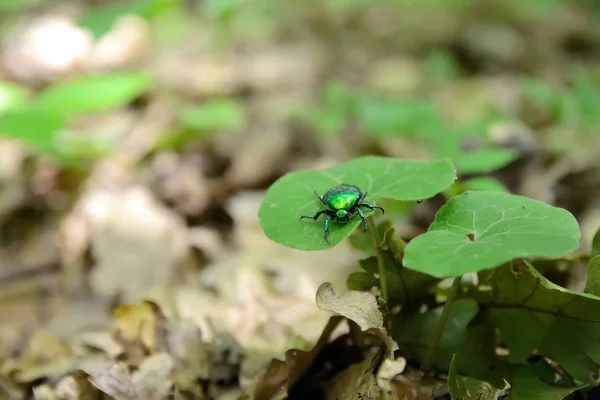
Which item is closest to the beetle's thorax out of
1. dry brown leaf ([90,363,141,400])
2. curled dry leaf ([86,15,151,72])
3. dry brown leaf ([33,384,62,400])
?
dry brown leaf ([90,363,141,400])

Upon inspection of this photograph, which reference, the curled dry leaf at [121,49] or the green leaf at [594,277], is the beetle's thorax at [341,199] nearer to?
the green leaf at [594,277]

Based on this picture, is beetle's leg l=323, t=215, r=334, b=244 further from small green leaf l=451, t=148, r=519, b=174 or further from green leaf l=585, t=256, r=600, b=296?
small green leaf l=451, t=148, r=519, b=174

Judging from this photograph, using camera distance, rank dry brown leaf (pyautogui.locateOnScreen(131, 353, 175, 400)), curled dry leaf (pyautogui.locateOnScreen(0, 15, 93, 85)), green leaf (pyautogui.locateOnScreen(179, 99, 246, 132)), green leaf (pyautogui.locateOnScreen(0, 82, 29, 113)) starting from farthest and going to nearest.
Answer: curled dry leaf (pyautogui.locateOnScreen(0, 15, 93, 85)) → green leaf (pyautogui.locateOnScreen(0, 82, 29, 113)) → green leaf (pyautogui.locateOnScreen(179, 99, 246, 132)) → dry brown leaf (pyautogui.locateOnScreen(131, 353, 175, 400))

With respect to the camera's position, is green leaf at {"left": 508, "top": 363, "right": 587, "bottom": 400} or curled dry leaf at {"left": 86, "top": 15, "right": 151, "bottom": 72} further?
curled dry leaf at {"left": 86, "top": 15, "right": 151, "bottom": 72}

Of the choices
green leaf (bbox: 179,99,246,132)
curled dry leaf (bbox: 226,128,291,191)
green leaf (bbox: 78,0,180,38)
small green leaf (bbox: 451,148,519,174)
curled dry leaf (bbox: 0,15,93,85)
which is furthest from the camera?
curled dry leaf (bbox: 0,15,93,85)

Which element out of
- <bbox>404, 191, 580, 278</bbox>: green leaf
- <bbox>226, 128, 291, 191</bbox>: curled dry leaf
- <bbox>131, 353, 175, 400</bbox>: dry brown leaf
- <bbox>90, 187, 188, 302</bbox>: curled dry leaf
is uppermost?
<bbox>404, 191, 580, 278</bbox>: green leaf

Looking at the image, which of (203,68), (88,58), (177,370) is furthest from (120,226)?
(88,58)

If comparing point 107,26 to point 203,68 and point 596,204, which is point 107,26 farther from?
point 596,204

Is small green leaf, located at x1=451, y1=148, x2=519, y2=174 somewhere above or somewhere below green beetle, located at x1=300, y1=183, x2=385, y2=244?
below

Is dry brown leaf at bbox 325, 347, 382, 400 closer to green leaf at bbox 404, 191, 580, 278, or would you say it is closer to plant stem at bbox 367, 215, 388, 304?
plant stem at bbox 367, 215, 388, 304
